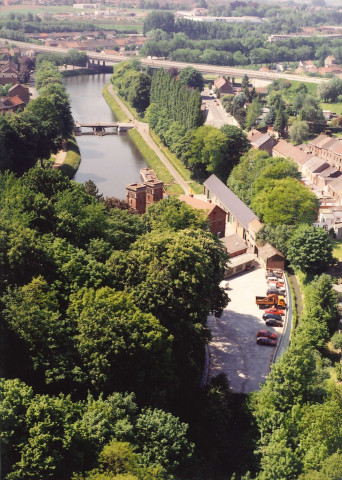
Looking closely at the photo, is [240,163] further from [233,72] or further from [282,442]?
[233,72]

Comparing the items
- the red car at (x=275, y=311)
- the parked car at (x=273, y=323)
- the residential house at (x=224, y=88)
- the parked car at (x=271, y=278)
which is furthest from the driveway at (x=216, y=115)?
the parked car at (x=273, y=323)

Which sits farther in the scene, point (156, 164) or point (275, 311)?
point (156, 164)

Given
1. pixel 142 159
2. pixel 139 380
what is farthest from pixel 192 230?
pixel 142 159

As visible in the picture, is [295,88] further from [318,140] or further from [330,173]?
[330,173]

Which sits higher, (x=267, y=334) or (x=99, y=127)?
(x=99, y=127)

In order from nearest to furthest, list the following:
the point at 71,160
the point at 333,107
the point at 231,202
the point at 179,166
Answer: the point at 231,202
the point at 71,160
the point at 179,166
the point at 333,107

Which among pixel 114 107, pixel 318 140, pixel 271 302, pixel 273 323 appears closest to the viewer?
pixel 273 323

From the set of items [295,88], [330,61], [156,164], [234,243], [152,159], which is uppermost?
[330,61]

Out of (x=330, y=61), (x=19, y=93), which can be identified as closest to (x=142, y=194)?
(x=19, y=93)
